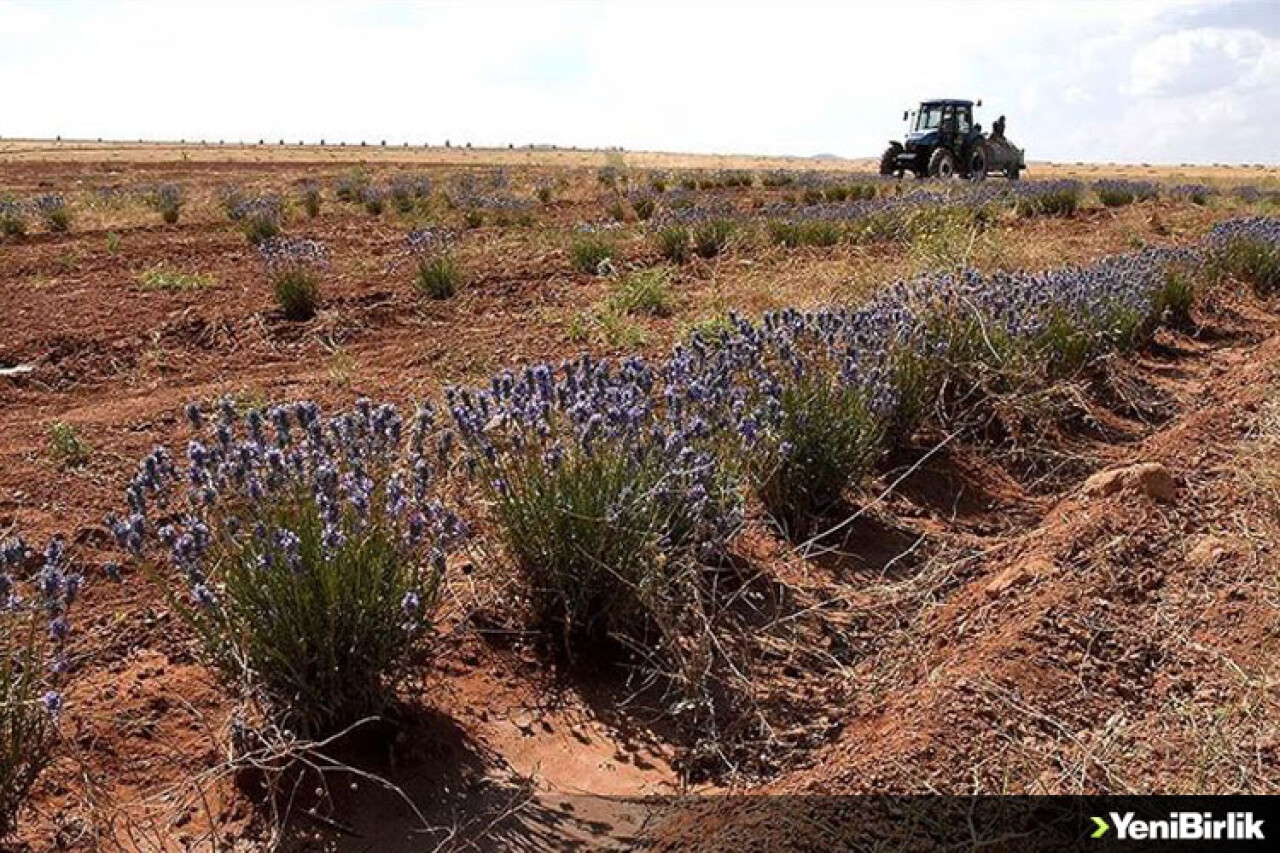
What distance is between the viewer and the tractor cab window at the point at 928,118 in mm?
25094

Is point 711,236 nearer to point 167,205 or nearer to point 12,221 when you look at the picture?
point 12,221

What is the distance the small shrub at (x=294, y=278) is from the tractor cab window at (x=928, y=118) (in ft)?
64.9

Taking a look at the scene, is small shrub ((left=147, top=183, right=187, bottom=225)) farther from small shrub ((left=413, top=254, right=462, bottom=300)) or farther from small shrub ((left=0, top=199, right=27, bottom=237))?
small shrub ((left=413, top=254, right=462, bottom=300))

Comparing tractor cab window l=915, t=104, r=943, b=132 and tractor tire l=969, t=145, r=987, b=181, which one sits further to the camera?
tractor cab window l=915, t=104, r=943, b=132

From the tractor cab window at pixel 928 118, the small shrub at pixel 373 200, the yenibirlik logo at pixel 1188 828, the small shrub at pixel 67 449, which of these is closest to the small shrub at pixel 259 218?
the small shrub at pixel 373 200

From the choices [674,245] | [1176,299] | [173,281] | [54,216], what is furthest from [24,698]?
[54,216]

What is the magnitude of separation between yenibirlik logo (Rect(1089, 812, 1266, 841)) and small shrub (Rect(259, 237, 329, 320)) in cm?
715

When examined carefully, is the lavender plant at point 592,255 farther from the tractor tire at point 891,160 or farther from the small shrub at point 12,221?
the tractor tire at point 891,160

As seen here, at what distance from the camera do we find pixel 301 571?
7.86 ft

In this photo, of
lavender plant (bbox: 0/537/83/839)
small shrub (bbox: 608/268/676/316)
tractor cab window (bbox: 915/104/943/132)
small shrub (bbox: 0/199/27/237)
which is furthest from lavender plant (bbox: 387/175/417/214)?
lavender plant (bbox: 0/537/83/839)

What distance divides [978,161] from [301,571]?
2553 centimetres

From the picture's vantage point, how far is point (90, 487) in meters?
4.38

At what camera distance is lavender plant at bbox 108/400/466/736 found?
2432 mm

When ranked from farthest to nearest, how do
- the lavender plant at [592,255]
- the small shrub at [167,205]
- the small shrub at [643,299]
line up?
the small shrub at [167,205] < the lavender plant at [592,255] < the small shrub at [643,299]
